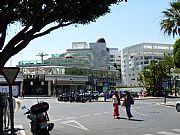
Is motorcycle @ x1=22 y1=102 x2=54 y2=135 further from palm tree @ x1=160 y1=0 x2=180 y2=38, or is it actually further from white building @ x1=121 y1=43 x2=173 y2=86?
white building @ x1=121 y1=43 x2=173 y2=86

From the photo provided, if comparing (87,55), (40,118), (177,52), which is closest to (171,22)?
(177,52)

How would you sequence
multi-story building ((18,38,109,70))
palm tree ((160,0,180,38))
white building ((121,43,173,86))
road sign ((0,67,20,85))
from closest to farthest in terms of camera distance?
road sign ((0,67,20,85)), palm tree ((160,0,180,38)), multi-story building ((18,38,109,70)), white building ((121,43,173,86))

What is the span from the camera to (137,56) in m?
173

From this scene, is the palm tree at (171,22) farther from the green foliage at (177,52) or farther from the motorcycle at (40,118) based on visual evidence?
the motorcycle at (40,118)

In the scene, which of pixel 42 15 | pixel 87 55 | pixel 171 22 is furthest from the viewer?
pixel 87 55

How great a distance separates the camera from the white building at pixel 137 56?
17030 centimetres

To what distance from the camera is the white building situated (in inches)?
6705

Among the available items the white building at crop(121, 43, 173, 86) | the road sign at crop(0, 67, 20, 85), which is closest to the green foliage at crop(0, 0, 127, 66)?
the road sign at crop(0, 67, 20, 85)

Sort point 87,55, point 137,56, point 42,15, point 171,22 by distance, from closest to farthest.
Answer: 1. point 42,15
2. point 171,22
3. point 87,55
4. point 137,56

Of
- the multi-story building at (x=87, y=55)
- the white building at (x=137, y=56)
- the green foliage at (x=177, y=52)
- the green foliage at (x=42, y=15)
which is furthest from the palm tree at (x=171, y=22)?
the white building at (x=137, y=56)

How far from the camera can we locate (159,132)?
1611 cm

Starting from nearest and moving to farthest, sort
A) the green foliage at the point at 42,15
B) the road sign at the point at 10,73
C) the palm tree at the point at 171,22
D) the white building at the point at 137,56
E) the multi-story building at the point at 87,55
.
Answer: the green foliage at the point at 42,15
the road sign at the point at 10,73
the palm tree at the point at 171,22
the multi-story building at the point at 87,55
the white building at the point at 137,56

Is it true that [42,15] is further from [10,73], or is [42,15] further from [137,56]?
[137,56]

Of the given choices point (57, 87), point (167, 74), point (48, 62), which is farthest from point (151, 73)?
point (48, 62)
